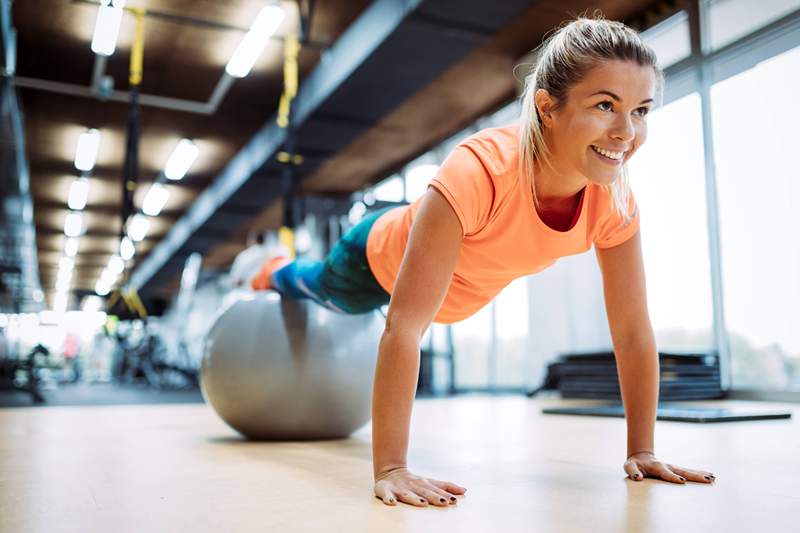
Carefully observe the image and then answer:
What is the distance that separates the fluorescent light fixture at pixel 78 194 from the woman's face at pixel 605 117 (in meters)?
9.66

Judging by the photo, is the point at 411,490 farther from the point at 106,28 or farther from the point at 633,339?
the point at 106,28

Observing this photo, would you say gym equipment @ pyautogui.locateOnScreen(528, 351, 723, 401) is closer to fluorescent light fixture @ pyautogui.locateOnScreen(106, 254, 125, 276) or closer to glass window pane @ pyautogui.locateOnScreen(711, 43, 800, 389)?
glass window pane @ pyautogui.locateOnScreen(711, 43, 800, 389)

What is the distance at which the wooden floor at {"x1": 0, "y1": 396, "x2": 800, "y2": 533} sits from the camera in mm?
996

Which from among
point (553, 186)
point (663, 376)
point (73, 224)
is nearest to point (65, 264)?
point (73, 224)

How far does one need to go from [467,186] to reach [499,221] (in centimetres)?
15

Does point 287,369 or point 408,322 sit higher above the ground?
point 408,322

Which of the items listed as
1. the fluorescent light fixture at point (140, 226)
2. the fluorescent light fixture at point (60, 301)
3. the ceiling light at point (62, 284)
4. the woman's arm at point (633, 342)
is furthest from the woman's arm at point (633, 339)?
the fluorescent light fixture at point (60, 301)

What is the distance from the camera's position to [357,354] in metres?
2.30

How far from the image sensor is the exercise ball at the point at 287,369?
7.29ft

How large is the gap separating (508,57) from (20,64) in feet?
14.5

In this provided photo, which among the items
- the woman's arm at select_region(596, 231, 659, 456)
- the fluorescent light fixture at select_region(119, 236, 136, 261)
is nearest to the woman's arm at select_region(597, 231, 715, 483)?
the woman's arm at select_region(596, 231, 659, 456)

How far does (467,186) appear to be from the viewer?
4.08 ft

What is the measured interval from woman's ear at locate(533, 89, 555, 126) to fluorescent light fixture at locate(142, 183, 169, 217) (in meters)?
9.34

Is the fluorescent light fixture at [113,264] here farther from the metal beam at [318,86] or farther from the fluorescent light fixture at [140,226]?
the metal beam at [318,86]
